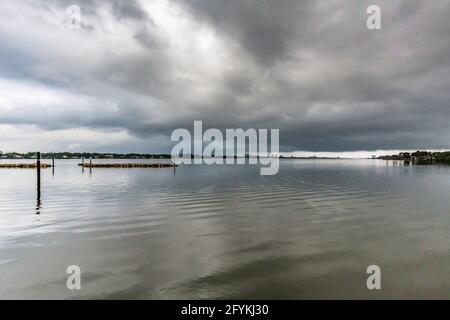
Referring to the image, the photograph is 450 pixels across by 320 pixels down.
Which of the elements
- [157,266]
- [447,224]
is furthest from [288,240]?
[447,224]

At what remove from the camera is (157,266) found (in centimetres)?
1260

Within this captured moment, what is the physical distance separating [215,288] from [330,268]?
18.3ft

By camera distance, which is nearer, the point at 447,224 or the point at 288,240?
the point at 288,240

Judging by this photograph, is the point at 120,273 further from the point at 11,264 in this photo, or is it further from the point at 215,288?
the point at 11,264

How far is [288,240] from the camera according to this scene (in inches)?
666

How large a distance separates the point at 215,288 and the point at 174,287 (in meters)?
1.60

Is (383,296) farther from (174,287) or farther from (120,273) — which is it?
(120,273)
